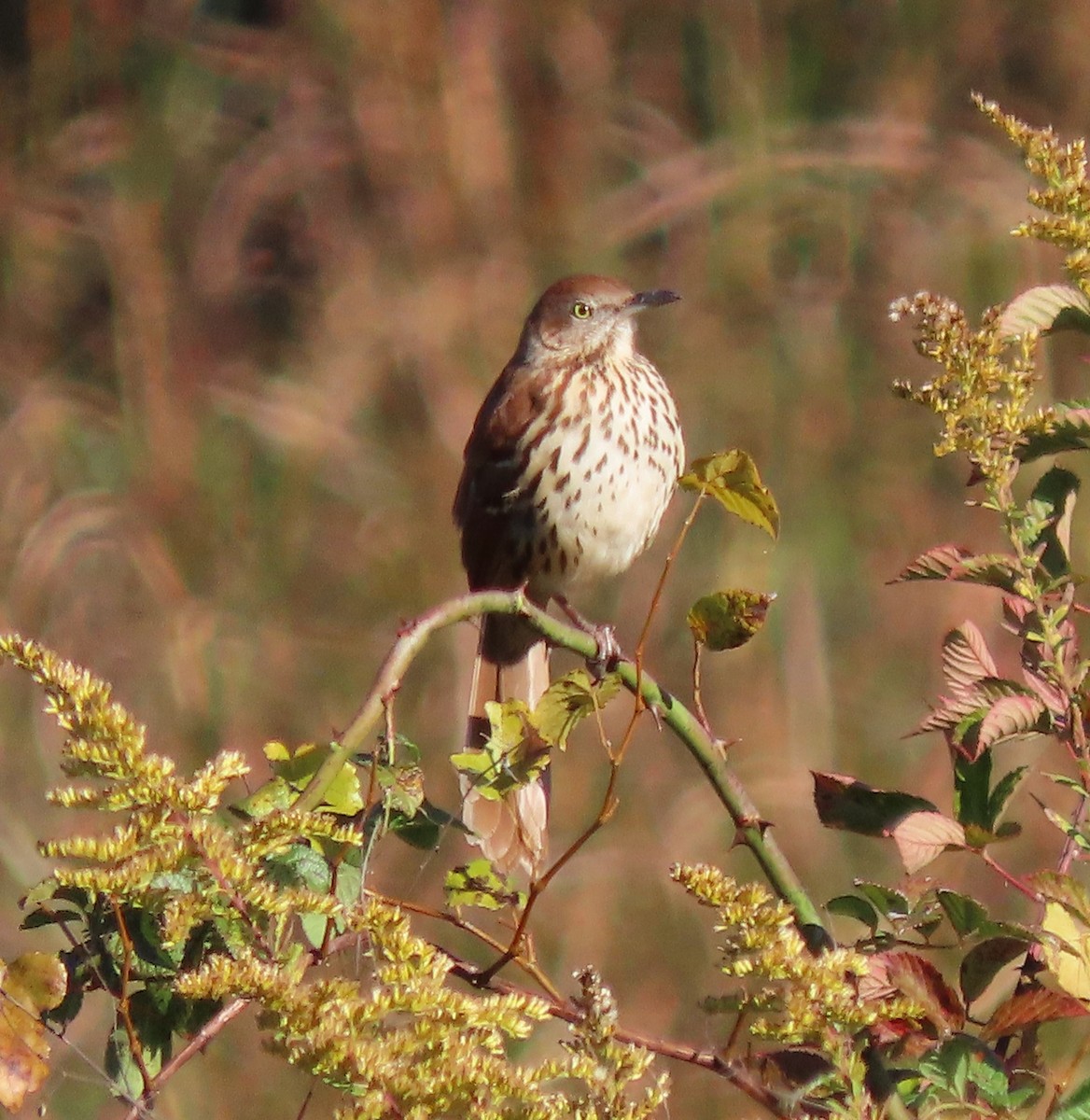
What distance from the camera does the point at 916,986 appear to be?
112 centimetres

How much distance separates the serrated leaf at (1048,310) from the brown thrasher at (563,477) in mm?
1842

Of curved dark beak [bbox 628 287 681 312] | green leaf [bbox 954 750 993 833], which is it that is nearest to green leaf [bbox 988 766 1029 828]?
green leaf [bbox 954 750 993 833]

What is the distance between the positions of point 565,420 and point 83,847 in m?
2.34

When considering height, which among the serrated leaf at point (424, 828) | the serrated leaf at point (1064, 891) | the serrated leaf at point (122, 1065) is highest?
the serrated leaf at point (1064, 891)

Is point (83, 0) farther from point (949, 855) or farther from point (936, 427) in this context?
point (949, 855)

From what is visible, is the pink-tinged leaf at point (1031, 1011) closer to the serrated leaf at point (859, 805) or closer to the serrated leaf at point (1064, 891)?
the serrated leaf at point (1064, 891)

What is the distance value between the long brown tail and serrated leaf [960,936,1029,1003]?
1.01 ft

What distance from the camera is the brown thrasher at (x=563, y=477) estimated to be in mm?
3209

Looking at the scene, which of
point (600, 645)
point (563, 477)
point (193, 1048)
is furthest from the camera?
point (563, 477)

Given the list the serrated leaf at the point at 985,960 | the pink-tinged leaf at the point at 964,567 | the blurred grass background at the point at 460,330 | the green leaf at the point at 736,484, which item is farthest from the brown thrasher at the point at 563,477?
the serrated leaf at the point at 985,960

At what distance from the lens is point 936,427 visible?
4.47 metres

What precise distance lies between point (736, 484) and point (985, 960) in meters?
0.41

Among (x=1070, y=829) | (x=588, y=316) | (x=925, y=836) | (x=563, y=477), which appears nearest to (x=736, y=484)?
(x=925, y=836)

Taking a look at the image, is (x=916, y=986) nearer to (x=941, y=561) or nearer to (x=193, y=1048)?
(x=941, y=561)
